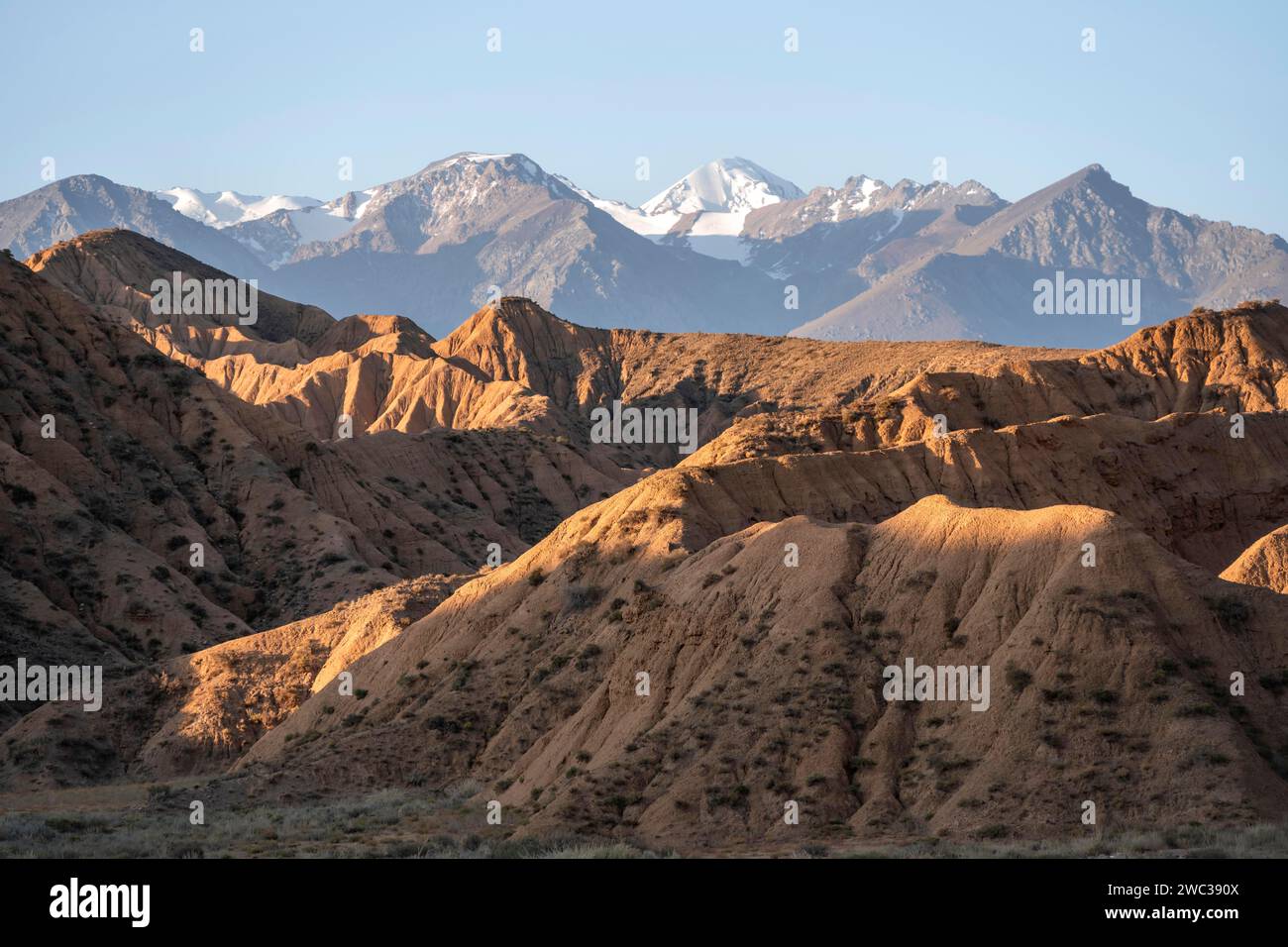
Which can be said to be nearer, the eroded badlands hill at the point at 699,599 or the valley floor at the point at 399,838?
the valley floor at the point at 399,838

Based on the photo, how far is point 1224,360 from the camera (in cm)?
11675

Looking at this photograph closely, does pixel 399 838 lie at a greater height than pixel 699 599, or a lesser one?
lesser

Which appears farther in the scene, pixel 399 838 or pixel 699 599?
pixel 699 599

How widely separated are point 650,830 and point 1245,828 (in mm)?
12814

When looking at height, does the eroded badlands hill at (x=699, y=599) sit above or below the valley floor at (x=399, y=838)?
Result: above

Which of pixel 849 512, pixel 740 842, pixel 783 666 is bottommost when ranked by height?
pixel 740 842

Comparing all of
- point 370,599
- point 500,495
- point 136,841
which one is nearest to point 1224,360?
point 500,495

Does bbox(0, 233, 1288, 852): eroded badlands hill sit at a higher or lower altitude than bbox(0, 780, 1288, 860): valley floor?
higher

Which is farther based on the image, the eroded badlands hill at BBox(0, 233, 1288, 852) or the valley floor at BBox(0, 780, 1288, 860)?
the eroded badlands hill at BBox(0, 233, 1288, 852)

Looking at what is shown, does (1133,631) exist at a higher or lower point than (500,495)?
lower
